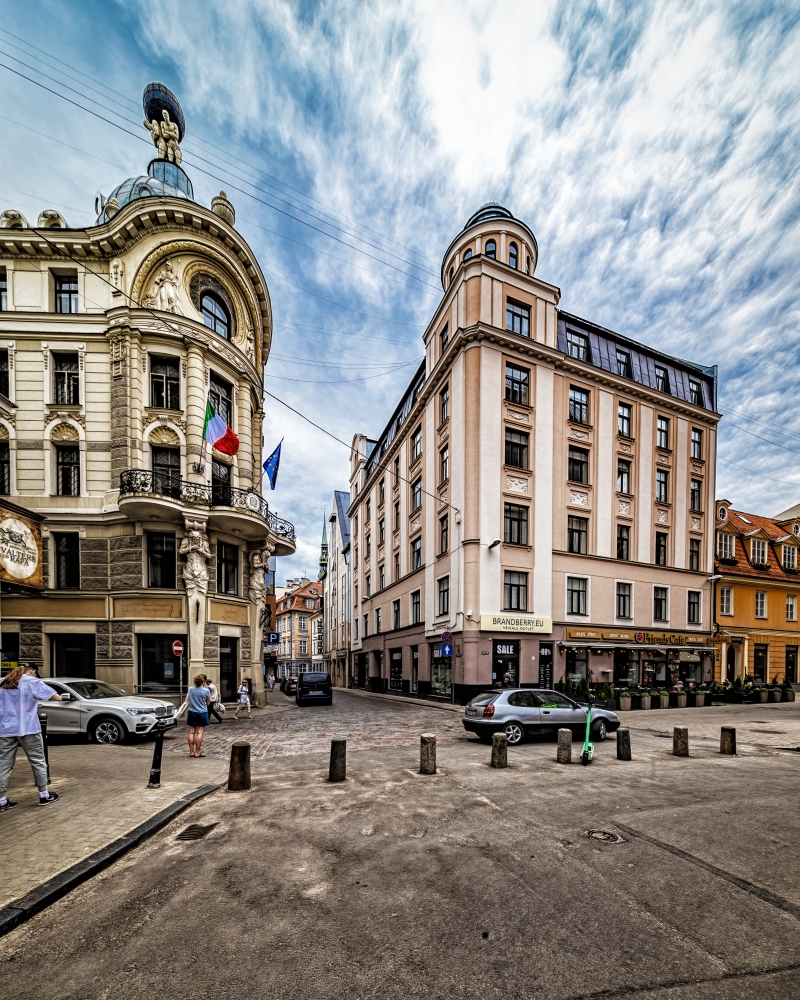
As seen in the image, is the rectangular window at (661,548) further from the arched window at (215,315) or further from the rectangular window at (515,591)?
the arched window at (215,315)

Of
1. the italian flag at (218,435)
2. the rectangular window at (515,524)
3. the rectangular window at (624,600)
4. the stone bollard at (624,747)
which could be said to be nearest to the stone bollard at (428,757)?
the stone bollard at (624,747)

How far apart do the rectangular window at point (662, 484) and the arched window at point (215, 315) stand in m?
24.9

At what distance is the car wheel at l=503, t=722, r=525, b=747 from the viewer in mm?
12414

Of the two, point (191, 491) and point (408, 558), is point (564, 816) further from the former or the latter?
point (408, 558)

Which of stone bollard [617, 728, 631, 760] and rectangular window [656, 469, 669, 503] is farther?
rectangular window [656, 469, 669, 503]

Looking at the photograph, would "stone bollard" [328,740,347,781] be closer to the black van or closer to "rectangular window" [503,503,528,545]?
"rectangular window" [503,503,528,545]

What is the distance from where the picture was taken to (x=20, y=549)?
1423cm

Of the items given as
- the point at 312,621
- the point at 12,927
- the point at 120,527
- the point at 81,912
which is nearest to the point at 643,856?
the point at 81,912

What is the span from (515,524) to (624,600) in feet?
27.2

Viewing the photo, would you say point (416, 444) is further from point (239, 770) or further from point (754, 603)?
point (239, 770)

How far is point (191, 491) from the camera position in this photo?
64.7ft

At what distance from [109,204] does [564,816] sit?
26.0 meters

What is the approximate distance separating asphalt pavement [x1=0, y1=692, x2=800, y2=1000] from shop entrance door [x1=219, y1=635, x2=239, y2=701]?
1350 centimetres

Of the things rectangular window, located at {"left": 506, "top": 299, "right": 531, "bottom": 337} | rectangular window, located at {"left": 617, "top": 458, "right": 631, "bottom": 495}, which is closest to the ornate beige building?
rectangular window, located at {"left": 506, "top": 299, "right": 531, "bottom": 337}
